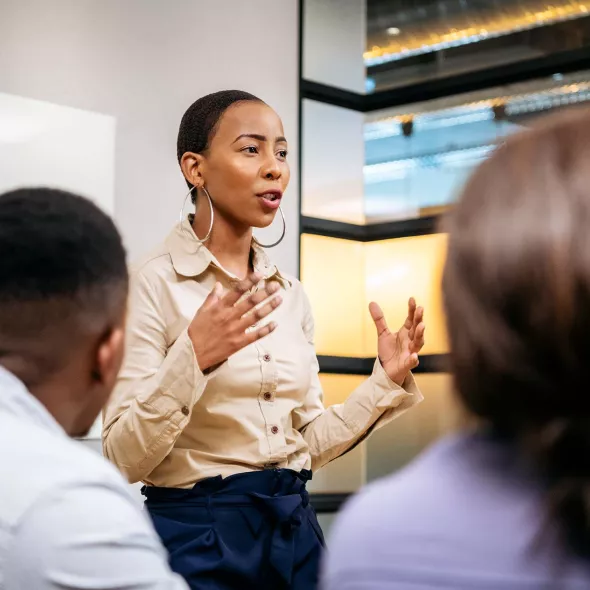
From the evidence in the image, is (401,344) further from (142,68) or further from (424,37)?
(424,37)

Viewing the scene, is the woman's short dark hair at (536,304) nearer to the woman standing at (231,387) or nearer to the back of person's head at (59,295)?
the back of person's head at (59,295)

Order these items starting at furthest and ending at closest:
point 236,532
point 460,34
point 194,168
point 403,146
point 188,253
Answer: point 403,146
point 460,34
point 194,168
point 188,253
point 236,532

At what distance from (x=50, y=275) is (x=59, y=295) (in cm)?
2

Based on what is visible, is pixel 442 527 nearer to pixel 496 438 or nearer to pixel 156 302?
pixel 496 438

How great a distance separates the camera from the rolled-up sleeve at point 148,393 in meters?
1.73

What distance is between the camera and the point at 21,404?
1021 mm

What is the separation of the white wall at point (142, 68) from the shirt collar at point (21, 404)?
2.35m

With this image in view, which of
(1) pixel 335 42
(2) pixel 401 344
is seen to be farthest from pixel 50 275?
(1) pixel 335 42

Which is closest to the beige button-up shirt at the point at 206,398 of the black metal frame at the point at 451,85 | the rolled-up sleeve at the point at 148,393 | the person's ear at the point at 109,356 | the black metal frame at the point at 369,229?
the rolled-up sleeve at the point at 148,393

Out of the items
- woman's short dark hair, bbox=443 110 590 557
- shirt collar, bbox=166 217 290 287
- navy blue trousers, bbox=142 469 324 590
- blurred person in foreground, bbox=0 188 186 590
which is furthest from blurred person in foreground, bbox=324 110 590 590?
shirt collar, bbox=166 217 290 287

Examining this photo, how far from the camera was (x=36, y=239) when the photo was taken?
1049 mm

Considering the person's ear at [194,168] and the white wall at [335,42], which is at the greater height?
the white wall at [335,42]

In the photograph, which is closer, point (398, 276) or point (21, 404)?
point (21, 404)

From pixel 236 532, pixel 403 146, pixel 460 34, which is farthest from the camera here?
pixel 403 146
